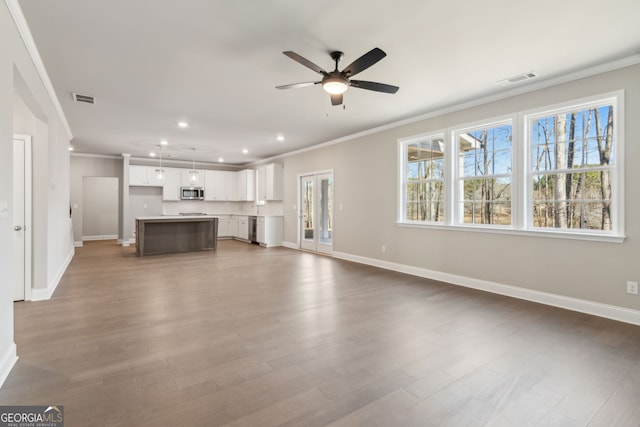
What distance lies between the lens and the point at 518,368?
7.64 ft

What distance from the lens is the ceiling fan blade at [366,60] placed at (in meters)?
2.50

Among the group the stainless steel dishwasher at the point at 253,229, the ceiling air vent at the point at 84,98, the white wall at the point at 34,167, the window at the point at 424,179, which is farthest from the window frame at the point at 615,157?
the stainless steel dishwasher at the point at 253,229

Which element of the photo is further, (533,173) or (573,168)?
(533,173)

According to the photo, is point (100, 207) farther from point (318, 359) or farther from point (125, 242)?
point (318, 359)

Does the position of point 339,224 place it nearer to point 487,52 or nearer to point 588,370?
point 487,52

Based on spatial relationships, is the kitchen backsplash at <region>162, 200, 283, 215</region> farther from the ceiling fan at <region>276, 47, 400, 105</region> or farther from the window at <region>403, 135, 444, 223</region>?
the ceiling fan at <region>276, 47, 400, 105</region>

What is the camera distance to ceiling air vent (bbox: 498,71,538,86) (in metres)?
3.63

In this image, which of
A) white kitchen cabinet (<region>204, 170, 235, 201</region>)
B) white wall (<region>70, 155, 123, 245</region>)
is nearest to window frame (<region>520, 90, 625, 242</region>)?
white kitchen cabinet (<region>204, 170, 235, 201</region>)

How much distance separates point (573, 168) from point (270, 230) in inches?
278

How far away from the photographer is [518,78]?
3750 millimetres

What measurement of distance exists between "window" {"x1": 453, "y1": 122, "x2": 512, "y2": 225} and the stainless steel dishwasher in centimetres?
621

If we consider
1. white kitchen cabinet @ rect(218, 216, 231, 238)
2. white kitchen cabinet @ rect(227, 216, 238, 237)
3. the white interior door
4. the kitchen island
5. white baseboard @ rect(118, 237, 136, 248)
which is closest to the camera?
the white interior door

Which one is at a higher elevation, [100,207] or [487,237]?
[100,207]

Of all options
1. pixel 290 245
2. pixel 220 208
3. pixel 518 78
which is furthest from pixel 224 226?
pixel 518 78
